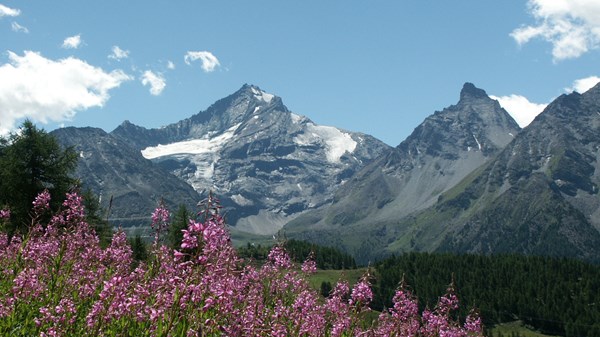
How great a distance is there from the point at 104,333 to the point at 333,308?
5124 mm

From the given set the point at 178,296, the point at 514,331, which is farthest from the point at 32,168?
the point at 514,331

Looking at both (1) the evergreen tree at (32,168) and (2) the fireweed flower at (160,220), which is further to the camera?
(1) the evergreen tree at (32,168)

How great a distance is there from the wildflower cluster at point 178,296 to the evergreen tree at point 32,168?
3510cm

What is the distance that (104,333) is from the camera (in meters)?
8.81

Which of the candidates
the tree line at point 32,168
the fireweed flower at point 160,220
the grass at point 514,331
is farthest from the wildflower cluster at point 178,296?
the grass at point 514,331

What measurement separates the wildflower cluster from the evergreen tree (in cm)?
3510

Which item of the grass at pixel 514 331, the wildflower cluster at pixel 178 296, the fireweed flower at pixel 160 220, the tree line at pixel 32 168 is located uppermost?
the tree line at pixel 32 168

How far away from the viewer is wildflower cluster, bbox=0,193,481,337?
6859 millimetres

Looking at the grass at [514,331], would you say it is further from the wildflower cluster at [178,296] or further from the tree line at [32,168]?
the wildflower cluster at [178,296]

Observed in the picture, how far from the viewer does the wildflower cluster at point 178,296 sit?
6.86m

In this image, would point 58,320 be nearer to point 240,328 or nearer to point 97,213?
point 240,328

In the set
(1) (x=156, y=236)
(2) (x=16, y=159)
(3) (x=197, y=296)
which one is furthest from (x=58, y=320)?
(2) (x=16, y=159)

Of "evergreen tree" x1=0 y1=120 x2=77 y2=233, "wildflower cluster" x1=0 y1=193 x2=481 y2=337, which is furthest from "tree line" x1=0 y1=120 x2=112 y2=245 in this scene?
"wildflower cluster" x1=0 y1=193 x2=481 y2=337

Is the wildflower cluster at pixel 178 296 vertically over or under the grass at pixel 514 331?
over
